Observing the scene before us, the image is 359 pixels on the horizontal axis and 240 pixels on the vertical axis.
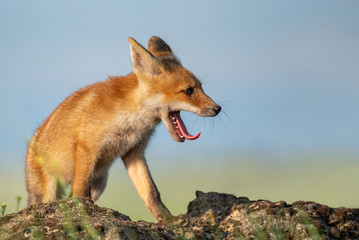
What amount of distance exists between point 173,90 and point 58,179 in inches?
87.6

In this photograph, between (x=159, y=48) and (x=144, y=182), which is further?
(x=159, y=48)

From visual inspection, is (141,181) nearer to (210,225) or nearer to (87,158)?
(87,158)

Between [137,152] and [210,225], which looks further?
[137,152]

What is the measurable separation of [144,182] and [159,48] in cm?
217

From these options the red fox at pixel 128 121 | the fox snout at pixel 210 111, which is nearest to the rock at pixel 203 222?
the red fox at pixel 128 121

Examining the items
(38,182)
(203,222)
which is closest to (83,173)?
(38,182)

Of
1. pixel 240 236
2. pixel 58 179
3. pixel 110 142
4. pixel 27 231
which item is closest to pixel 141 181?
pixel 110 142

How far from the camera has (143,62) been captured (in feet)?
23.2

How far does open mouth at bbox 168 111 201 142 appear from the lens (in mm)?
6918

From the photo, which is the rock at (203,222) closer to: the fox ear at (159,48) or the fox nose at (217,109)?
the fox nose at (217,109)

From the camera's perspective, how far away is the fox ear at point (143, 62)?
6.95 m

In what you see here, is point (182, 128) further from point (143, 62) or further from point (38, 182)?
point (38, 182)

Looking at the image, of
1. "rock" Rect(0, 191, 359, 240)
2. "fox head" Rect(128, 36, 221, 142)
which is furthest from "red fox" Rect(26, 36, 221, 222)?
"rock" Rect(0, 191, 359, 240)

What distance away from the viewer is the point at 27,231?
3547 mm
